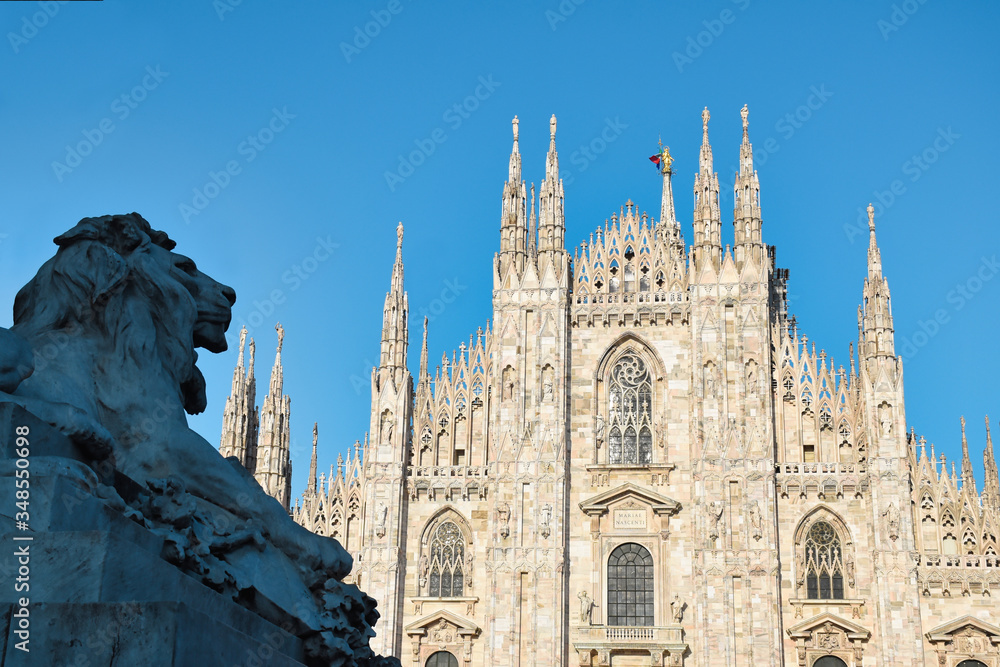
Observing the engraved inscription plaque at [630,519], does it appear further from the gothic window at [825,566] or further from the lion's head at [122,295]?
the lion's head at [122,295]

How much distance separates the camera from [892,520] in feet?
85.5

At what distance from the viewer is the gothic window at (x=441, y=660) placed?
2730 cm

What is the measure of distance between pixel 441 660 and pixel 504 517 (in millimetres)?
3654

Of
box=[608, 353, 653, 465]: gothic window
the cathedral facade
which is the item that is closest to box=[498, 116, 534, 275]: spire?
the cathedral facade

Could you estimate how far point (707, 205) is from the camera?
29.4 meters

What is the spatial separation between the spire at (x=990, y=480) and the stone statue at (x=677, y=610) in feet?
24.1

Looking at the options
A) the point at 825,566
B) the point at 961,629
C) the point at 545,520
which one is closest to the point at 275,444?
the point at 545,520

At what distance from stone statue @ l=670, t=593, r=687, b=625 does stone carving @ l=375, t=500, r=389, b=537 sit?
7.00m

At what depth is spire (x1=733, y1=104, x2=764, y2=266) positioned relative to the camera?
28922 mm

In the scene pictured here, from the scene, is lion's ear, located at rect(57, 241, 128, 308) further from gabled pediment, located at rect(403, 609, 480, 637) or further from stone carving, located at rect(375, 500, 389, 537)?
stone carving, located at rect(375, 500, 389, 537)

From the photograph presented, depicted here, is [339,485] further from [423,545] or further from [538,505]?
[538,505]

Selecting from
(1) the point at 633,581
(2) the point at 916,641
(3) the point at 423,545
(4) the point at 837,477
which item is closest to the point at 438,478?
(3) the point at 423,545

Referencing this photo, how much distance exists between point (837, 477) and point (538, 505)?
695cm

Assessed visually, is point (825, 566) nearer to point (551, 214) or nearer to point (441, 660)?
point (441, 660)
